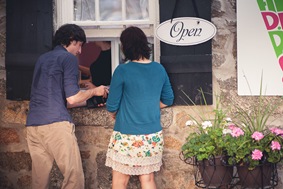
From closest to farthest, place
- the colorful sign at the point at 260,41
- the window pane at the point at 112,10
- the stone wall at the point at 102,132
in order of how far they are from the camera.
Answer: the colorful sign at the point at 260,41
the stone wall at the point at 102,132
the window pane at the point at 112,10

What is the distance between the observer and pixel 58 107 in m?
4.69

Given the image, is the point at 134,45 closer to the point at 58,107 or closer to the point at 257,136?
the point at 58,107

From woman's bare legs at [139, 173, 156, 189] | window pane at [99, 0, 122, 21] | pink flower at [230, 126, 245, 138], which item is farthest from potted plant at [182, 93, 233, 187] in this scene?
window pane at [99, 0, 122, 21]

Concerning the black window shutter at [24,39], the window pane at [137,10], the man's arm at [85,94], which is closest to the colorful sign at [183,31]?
the window pane at [137,10]

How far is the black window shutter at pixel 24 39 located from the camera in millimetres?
5430

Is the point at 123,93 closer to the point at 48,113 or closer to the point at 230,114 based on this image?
the point at 48,113

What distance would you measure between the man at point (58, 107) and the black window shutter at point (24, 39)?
686 mm

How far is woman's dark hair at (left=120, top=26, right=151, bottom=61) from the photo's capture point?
15.2 feet

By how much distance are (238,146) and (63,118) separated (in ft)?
4.86

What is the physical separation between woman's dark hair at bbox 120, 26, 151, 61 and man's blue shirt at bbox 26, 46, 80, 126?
44 cm

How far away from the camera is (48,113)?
15.3 ft

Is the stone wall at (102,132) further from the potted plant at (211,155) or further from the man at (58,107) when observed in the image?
the man at (58,107)

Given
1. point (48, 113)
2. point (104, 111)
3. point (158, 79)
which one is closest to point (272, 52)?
point (158, 79)

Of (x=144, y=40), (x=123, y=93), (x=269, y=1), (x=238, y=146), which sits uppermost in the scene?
(x=269, y=1)
